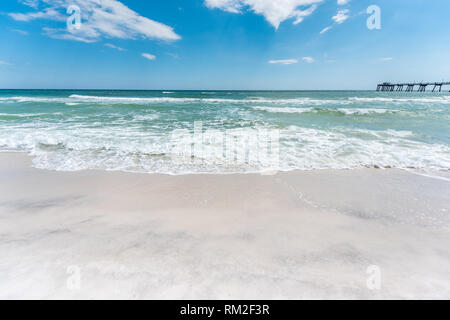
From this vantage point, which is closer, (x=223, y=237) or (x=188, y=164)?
(x=223, y=237)

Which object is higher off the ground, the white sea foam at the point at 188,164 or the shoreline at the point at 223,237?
the white sea foam at the point at 188,164

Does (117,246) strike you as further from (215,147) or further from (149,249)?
(215,147)

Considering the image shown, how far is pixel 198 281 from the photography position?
186 cm

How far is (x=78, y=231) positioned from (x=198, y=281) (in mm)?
1852

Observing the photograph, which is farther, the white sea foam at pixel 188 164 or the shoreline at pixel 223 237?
the white sea foam at pixel 188 164

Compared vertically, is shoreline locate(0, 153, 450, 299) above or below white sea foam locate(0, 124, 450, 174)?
below

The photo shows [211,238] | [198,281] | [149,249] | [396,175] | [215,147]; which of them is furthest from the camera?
[215,147]

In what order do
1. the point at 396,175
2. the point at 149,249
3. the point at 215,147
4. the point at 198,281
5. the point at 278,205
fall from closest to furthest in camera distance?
the point at 198,281 → the point at 149,249 → the point at 278,205 → the point at 396,175 → the point at 215,147

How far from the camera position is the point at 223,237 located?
247 centimetres

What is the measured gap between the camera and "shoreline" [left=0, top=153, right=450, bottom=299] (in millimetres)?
1823

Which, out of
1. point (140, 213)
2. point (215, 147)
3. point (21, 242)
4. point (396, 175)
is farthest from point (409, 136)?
point (21, 242)

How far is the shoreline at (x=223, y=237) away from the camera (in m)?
1.82

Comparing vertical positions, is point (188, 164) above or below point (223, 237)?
above

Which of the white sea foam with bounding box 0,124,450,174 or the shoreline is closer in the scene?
the shoreline
